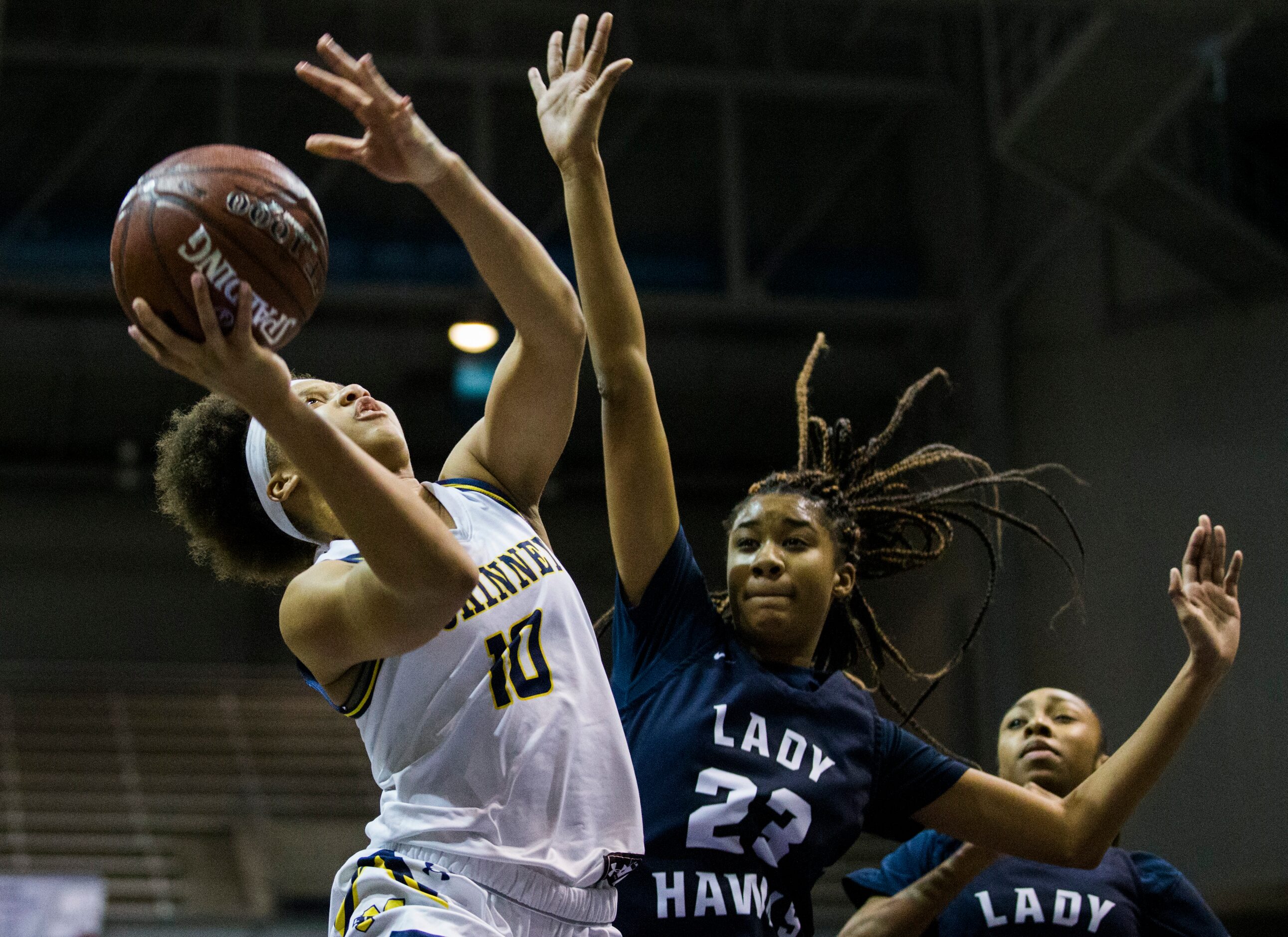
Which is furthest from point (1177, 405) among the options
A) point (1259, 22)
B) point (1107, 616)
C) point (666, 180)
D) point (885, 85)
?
point (666, 180)

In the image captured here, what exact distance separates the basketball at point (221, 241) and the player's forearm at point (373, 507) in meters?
0.17

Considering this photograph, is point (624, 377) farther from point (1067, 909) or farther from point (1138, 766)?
point (1067, 909)

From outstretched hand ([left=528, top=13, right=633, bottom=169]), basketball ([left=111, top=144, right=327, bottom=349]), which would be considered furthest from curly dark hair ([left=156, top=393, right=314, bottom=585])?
outstretched hand ([left=528, top=13, right=633, bottom=169])

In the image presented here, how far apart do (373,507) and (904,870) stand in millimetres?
2075

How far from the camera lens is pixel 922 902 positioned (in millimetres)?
3102

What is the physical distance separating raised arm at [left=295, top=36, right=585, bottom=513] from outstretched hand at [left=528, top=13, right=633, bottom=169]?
0.70 feet

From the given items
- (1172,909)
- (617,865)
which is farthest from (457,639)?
(1172,909)

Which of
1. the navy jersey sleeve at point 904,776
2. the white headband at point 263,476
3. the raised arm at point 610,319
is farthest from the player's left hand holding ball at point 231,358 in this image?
the navy jersey sleeve at point 904,776

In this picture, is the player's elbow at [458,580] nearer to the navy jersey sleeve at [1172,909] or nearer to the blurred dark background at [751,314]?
Result: the navy jersey sleeve at [1172,909]

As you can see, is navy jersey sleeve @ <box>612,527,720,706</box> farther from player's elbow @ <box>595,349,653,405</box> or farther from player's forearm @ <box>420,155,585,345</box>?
player's forearm @ <box>420,155,585,345</box>

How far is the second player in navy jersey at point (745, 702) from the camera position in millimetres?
2568

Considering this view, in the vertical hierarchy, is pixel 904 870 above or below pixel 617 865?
below

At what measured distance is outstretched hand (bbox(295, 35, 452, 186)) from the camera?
1.95 meters

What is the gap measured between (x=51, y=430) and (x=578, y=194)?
12.3m
